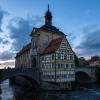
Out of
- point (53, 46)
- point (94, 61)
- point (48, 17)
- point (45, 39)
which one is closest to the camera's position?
point (53, 46)

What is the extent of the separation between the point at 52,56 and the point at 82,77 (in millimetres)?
25482

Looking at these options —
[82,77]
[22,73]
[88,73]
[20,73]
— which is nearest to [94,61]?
[82,77]

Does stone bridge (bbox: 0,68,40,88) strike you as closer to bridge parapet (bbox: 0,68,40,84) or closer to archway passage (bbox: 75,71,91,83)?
bridge parapet (bbox: 0,68,40,84)

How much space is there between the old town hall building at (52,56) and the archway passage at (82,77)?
1676cm

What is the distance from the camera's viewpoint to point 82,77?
8169 cm

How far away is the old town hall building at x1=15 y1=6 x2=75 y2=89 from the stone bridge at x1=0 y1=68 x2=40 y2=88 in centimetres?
149

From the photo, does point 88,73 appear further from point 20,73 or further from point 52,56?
point 20,73

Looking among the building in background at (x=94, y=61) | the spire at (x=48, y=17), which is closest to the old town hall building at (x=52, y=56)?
the spire at (x=48, y=17)

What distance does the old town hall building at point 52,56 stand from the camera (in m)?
59.4

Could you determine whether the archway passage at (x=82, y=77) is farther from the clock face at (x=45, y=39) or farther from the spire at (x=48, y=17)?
the spire at (x=48, y=17)

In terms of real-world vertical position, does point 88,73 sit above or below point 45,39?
below

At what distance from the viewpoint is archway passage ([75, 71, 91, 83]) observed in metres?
78.8

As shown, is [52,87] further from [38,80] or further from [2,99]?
[2,99]

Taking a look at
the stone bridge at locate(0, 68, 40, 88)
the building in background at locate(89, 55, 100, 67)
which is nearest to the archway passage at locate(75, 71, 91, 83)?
the stone bridge at locate(0, 68, 40, 88)
